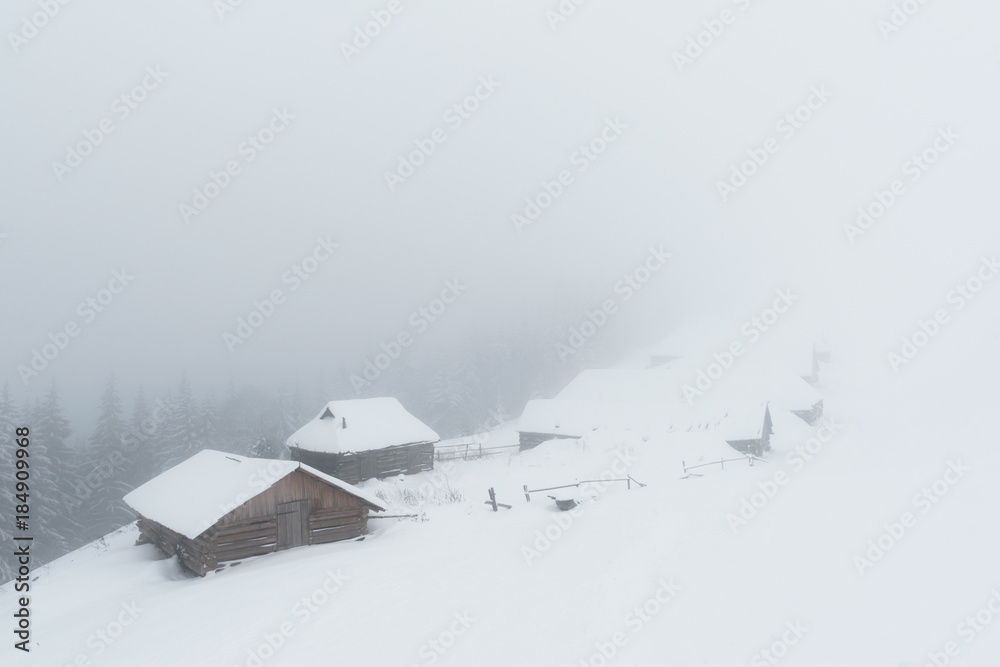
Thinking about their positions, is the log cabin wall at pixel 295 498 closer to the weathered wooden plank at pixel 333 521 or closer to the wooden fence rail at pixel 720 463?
the weathered wooden plank at pixel 333 521

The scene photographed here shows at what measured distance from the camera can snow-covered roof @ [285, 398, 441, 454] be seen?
107ft

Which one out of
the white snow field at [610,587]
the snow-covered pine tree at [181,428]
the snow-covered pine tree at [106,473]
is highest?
the white snow field at [610,587]

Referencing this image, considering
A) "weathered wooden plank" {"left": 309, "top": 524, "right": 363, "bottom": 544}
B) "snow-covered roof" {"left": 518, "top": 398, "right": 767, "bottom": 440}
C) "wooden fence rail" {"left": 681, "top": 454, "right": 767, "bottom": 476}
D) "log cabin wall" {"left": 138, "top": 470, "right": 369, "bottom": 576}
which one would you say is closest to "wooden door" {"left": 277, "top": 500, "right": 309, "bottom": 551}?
"log cabin wall" {"left": 138, "top": 470, "right": 369, "bottom": 576}

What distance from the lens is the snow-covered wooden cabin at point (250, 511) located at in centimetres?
1792

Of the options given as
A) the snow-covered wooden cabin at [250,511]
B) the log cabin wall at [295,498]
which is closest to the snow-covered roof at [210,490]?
the snow-covered wooden cabin at [250,511]

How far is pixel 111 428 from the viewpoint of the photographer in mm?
41688

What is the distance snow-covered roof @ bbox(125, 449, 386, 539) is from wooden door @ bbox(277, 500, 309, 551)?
1045 millimetres

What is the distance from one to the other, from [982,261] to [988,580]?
3632 inches

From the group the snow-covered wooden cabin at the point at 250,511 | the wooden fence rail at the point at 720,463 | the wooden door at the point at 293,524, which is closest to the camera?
the snow-covered wooden cabin at the point at 250,511

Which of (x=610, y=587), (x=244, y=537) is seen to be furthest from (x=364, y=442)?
(x=610, y=587)

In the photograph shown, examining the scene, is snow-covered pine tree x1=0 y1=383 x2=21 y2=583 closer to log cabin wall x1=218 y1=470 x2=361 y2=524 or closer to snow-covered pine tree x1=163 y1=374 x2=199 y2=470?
snow-covered pine tree x1=163 y1=374 x2=199 y2=470

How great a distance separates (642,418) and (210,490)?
27.5m

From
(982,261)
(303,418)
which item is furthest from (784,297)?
(303,418)

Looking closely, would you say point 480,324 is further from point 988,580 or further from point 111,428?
point 988,580
